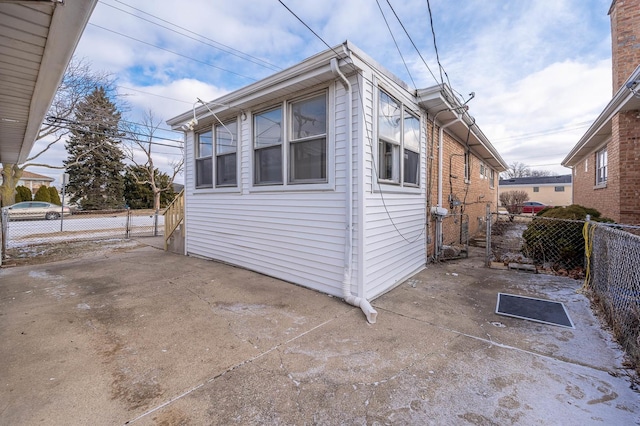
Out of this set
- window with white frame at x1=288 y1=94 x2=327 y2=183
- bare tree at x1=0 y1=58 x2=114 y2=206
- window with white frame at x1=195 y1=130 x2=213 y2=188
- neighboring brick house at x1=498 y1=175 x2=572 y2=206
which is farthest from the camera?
neighboring brick house at x1=498 y1=175 x2=572 y2=206

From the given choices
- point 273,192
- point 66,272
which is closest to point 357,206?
point 273,192

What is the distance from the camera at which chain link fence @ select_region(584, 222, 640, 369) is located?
2.71 metres

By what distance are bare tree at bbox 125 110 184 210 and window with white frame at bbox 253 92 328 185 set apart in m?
20.4

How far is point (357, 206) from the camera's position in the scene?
3.97 metres

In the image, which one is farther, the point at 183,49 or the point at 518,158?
the point at 518,158

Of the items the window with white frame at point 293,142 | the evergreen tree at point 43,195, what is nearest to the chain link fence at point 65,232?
the window with white frame at point 293,142

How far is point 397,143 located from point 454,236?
4.35 m

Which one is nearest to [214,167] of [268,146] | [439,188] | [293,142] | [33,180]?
[268,146]

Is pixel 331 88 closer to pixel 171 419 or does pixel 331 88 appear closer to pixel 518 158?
pixel 171 419

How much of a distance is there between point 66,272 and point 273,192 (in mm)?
4452

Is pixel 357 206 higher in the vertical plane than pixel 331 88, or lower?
lower

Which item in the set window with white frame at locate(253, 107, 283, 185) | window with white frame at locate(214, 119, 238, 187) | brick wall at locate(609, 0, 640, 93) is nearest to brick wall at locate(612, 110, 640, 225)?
brick wall at locate(609, 0, 640, 93)

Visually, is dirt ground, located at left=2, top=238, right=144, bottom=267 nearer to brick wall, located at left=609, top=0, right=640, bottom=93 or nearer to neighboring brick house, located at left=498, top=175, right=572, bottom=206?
brick wall, located at left=609, top=0, right=640, bottom=93

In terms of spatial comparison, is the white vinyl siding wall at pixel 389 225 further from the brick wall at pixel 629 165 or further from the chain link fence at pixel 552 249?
the brick wall at pixel 629 165
